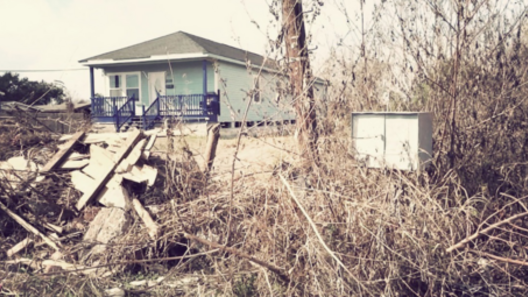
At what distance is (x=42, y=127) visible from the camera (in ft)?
23.5

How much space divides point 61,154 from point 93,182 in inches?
33.2

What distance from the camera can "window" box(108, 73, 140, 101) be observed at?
73.8 feet

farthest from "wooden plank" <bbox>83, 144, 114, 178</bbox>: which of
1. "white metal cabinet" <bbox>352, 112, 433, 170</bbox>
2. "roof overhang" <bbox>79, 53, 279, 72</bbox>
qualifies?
"roof overhang" <bbox>79, 53, 279, 72</bbox>

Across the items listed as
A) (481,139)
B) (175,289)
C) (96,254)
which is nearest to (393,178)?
(481,139)

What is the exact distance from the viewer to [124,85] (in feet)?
74.7

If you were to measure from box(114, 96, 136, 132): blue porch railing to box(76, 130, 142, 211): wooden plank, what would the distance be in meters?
13.4

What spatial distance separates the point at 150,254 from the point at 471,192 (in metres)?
3.55

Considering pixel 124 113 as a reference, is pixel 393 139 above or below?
below

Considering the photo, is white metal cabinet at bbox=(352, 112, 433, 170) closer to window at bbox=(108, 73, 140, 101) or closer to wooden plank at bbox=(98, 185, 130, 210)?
wooden plank at bbox=(98, 185, 130, 210)

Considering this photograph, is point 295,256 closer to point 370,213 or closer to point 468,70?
point 370,213

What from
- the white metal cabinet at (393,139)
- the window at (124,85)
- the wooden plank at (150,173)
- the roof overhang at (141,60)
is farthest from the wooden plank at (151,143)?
the window at (124,85)

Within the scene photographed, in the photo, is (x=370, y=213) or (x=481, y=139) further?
(x=481, y=139)

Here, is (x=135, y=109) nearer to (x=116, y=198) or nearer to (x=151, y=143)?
(x=151, y=143)

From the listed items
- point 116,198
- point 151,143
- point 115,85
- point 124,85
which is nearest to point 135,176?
point 116,198
